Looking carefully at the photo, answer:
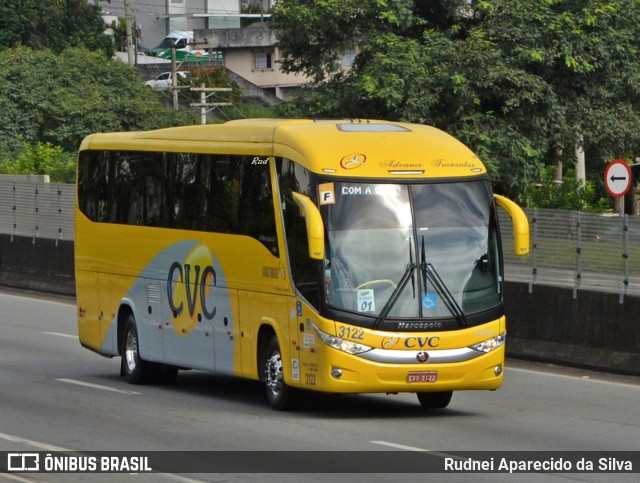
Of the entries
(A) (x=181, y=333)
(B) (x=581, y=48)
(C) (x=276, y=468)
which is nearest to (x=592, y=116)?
(B) (x=581, y=48)

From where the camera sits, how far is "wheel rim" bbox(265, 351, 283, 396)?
15.3 metres

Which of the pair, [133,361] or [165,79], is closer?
[133,361]

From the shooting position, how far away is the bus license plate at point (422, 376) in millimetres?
14328

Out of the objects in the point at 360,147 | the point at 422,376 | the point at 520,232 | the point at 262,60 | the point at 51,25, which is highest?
the point at 51,25

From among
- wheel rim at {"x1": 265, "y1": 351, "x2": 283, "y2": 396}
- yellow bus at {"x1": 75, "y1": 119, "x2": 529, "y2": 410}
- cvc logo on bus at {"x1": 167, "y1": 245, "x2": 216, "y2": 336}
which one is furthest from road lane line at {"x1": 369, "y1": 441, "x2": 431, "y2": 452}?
cvc logo on bus at {"x1": 167, "y1": 245, "x2": 216, "y2": 336}

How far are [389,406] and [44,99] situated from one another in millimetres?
41505

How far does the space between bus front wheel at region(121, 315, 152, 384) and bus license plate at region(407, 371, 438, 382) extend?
526 cm

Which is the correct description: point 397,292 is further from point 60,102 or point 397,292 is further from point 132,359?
point 60,102

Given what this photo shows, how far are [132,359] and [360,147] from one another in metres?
5.44

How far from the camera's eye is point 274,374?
1548 cm

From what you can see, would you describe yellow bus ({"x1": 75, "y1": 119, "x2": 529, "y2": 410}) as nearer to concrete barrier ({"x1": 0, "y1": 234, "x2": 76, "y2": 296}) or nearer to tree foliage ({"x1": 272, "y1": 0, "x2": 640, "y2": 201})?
concrete barrier ({"x1": 0, "y1": 234, "x2": 76, "y2": 296})

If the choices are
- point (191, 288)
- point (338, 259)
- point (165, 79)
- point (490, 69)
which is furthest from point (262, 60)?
point (338, 259)

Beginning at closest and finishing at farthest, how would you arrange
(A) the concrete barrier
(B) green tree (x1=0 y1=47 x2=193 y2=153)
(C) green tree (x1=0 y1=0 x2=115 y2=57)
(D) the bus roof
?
(D) the bus roof, (A) the concrete barrier, (B) green tree (x1=0 y1=47 x2=193 y2=153), (C) green tree (x1=0 y1=0 x2=115 y2=57)

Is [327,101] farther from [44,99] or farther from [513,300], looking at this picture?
[44,99]
